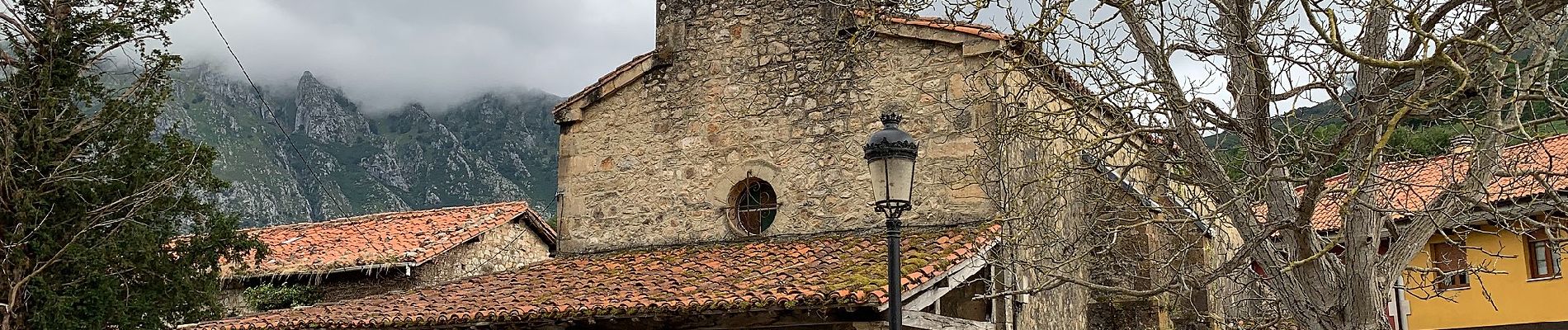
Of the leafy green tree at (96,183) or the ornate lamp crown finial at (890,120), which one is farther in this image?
the leafy green tree at (96,183)

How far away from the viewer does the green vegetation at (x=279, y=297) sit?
15.5 m

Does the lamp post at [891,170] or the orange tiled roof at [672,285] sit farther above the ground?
the lamp post at [891,170]

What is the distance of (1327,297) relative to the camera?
734cm

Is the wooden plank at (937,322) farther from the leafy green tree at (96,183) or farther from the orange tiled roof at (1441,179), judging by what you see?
the leafy green tree at (96,183)

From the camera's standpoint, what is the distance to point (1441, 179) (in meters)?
8.41

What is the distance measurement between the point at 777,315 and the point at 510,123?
3660 cm

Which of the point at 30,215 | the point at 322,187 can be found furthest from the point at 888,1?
the point at 322,187

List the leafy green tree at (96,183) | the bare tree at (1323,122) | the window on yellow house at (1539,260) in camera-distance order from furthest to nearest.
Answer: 1. the window on yellow house at (1539,260)
2. the leafy green tree at (96,183)
3. the bare tree at (1323,122)

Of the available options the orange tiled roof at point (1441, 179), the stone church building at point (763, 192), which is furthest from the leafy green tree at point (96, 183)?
the orange tiled roof at point (1441, 179)

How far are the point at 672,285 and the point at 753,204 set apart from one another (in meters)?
1.92

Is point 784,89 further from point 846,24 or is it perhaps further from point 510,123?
point 510,123

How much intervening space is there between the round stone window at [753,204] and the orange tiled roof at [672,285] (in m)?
0.30

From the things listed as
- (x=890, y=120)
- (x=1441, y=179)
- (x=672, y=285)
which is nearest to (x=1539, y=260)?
(x=1441, y=179)

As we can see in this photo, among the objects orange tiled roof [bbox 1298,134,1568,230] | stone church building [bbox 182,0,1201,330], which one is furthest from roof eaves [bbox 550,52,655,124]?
orange tiled roof [bbox 1298,134,1568,230]
